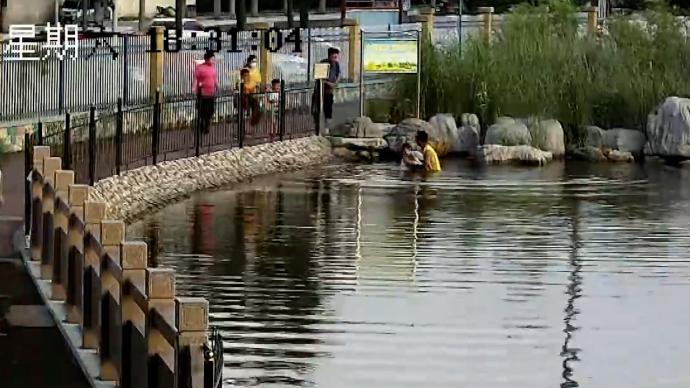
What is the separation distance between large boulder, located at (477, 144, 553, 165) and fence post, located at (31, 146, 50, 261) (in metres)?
17.3

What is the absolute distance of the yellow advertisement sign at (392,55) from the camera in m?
35.2

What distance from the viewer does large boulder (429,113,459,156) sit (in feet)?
112

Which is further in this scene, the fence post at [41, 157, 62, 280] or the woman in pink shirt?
the woman in pink shirt

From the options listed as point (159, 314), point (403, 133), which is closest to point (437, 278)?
point (159, 314)

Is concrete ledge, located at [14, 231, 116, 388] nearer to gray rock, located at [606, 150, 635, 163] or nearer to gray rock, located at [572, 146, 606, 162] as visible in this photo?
gray rock, located at [572, 146, 606, 162]

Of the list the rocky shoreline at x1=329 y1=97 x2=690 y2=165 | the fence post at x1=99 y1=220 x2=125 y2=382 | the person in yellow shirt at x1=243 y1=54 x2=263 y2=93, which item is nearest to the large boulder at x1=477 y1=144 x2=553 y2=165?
the rocky shoreline at x1=329 y1=97 x2=690 y2=165

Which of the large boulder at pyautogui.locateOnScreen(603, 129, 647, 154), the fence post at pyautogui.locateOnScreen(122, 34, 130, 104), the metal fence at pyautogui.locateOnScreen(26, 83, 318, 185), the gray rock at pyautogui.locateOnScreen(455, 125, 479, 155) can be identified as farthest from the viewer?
the large boulder at pyautogui.locateOnScreen(603, 129, 647, 154)

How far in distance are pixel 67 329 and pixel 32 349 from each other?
0.71 meters

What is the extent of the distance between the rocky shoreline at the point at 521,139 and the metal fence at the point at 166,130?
47.2 inches

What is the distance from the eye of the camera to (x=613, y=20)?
1630 inches

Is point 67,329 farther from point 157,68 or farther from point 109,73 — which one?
point 157,68

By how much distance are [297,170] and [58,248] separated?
1637 cm

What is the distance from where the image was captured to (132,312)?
397 inches

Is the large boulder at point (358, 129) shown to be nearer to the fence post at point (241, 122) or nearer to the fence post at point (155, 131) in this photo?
the fence post at point (241, 122)
